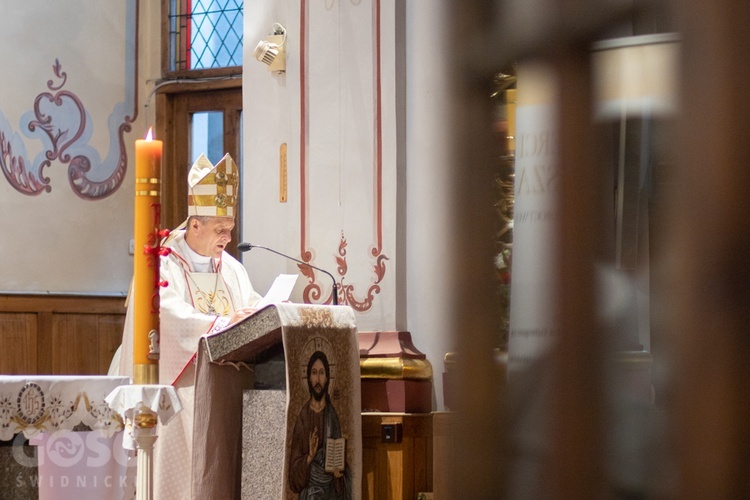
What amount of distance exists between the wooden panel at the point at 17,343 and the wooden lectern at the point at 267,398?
3275mm

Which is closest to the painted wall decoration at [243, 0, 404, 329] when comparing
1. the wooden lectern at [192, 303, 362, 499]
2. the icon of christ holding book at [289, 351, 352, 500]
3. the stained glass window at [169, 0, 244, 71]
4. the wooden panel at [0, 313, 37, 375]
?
the wooden lectern at [192, 303, 362, 499]

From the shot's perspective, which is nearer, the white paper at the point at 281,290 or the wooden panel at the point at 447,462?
the wooden panel at the point at 447,462

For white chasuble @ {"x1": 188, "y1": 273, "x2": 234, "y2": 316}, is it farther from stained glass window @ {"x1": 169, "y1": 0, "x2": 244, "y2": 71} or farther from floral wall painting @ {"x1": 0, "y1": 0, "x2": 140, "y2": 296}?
stained glass window @ {"x1": 169, "y1": 0, "x2": 244, "y2": 71}

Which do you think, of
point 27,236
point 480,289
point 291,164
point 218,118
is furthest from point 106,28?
point 480,289

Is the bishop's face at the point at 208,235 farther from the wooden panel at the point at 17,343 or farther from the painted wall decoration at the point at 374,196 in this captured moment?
the wooden panel at the point at 17,343

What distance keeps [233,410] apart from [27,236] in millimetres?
3465

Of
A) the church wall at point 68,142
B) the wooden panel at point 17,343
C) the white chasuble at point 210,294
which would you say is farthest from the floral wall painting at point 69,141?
the white chasuble at point 210,294

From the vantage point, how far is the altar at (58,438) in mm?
4520

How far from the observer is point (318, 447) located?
424cm

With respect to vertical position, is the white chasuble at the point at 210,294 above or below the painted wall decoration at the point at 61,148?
below

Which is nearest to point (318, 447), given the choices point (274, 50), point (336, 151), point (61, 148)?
point (336, 151)

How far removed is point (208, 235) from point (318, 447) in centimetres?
159

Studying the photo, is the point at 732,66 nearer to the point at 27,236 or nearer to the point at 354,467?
the point at 354,467

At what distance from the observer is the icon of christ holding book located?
162 inches
